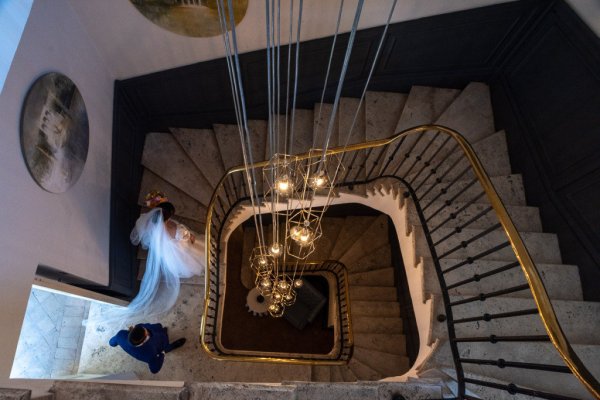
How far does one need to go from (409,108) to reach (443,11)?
1191 mm

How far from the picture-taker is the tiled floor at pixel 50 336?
432cm

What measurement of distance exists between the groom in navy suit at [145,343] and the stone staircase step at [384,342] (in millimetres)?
3038

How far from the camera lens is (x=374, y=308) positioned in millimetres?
6082

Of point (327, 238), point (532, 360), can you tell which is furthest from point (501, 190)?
point (327, 238)

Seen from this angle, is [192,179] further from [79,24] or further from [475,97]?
[475,97]

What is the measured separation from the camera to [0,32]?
2.15 meters

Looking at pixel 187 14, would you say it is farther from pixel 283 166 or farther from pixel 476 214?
pixel 476 214

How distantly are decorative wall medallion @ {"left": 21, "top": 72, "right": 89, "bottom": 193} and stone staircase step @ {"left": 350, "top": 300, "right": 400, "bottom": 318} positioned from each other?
184 inches

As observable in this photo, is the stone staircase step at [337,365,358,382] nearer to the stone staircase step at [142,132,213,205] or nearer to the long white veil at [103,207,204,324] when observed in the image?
the long white veil at [103,207,204,324]

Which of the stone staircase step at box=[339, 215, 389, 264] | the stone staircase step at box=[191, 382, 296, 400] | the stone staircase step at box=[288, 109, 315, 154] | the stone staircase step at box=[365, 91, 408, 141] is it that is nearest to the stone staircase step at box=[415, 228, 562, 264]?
the stone staircase step at box=[365, 91, 408, 141]

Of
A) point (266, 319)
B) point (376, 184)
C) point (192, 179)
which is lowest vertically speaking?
point (266, 319)

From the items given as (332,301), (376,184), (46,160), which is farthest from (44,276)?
(332,301)

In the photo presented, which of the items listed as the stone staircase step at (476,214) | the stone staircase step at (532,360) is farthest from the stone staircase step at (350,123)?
the stone staircase step at (532,360)

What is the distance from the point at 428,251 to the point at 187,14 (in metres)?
3.49
